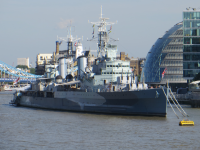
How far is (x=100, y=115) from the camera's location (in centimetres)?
3775

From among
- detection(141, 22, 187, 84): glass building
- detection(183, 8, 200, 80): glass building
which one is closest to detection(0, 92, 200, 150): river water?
detection(183, 8, 200, 80): glass building

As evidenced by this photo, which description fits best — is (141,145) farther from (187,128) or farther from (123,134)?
(187,128)

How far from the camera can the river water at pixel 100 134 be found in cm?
2303

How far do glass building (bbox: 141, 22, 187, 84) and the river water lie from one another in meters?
51.5

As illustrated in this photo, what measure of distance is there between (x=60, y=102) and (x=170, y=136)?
23.3 metres

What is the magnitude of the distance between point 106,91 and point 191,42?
3900 centimetres

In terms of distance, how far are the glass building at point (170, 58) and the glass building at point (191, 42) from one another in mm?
11728

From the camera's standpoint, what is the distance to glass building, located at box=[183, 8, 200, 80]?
71.4 metres

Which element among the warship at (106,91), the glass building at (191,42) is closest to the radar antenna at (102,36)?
the warship at (106,91)

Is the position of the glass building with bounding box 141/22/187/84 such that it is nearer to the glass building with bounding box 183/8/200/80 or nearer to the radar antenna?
the glass building with bounding box 183/8/200/80

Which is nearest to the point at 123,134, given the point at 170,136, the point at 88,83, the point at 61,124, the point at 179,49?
the point at 170,136

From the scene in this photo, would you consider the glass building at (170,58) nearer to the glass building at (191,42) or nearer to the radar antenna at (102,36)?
the glass building at (191,42)

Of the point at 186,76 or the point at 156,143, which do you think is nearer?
the point at 156,143

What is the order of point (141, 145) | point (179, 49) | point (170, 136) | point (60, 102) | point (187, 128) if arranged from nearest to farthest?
point (141, 145) → point (170, 136) → point (187, 128) → point (60, 102) → point (179, 49)
